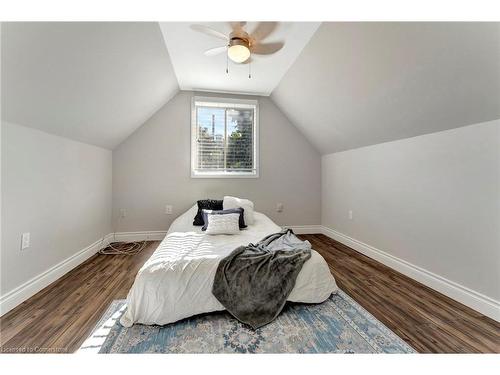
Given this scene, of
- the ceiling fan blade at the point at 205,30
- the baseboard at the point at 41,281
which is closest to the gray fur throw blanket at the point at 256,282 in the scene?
the baseboard at the point at 41,281

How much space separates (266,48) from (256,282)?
7.94 ft

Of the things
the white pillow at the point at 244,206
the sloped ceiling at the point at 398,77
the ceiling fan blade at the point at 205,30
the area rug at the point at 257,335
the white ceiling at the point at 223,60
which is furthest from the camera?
the white pillow at the point at 244,206

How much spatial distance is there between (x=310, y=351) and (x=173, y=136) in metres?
3.48

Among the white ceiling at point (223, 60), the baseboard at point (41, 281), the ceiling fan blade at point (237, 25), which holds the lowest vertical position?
the baseboard at point (41, 281)

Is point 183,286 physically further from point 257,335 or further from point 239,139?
point 239,139

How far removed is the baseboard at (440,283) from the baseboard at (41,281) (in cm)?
368

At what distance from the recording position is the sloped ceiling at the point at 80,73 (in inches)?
56.8

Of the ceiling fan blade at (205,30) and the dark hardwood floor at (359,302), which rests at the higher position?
the ceiling fan blade at (205,30)

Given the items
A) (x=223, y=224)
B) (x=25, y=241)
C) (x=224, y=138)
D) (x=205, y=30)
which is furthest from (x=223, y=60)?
(x=25, y=241)

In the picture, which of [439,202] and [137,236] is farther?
[137,236]

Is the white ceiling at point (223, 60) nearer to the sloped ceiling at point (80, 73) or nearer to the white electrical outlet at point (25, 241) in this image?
the sloped ceiling at point (80, 73)

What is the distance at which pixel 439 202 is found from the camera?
85.1 inches

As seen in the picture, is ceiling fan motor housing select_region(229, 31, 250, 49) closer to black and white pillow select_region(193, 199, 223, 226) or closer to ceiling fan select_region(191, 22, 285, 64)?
ceiling fan select_region(191, 22, 285, 64)
